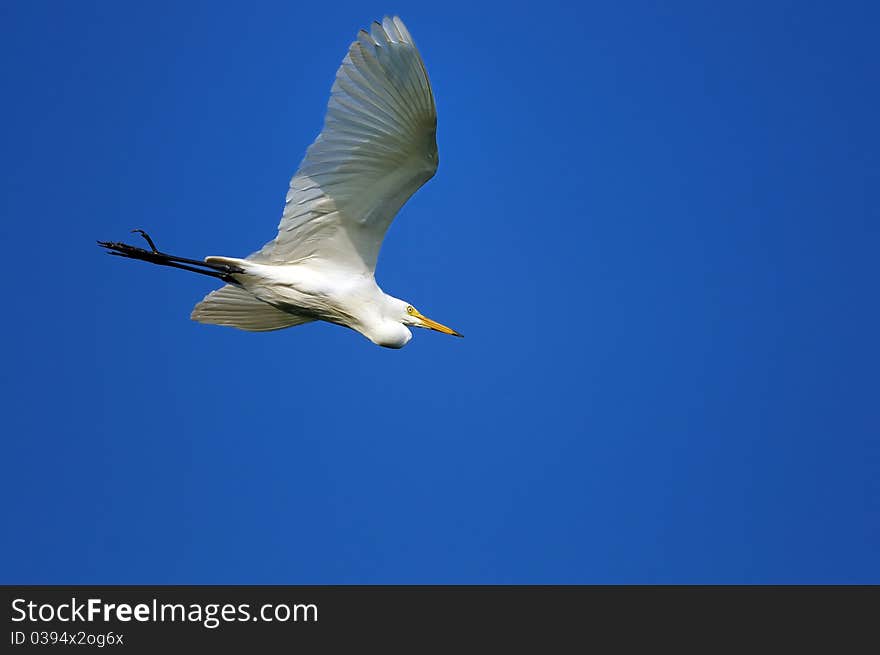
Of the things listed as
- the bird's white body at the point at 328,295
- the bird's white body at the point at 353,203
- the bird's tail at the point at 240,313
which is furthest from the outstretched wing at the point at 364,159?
the bird's tail at the point at 240,313

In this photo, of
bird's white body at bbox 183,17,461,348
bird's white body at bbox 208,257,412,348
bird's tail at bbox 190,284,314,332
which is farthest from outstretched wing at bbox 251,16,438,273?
bird's tail at bbox 190,284,314,332

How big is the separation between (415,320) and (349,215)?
3.55ft

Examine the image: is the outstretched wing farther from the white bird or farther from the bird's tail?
the bird's tail

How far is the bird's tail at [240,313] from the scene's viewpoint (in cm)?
831

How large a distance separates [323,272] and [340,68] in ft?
5.73

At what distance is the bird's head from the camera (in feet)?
26.5

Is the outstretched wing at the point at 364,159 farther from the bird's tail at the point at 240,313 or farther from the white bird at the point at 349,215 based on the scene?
the bird's tail at the point at 240,313

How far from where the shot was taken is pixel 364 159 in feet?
23.5

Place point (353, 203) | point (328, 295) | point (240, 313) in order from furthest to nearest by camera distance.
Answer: point (240, 313), point (328, 295), point (353, 203)

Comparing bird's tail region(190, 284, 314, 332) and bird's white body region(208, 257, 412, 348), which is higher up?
bird's tail region(190, 284, 314, 332)

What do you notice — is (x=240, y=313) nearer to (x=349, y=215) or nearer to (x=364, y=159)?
(x=349, y=215)

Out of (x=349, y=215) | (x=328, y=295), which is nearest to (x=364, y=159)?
(x=349, y=215)

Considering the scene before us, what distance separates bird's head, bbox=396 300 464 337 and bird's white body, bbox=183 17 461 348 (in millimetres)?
11
